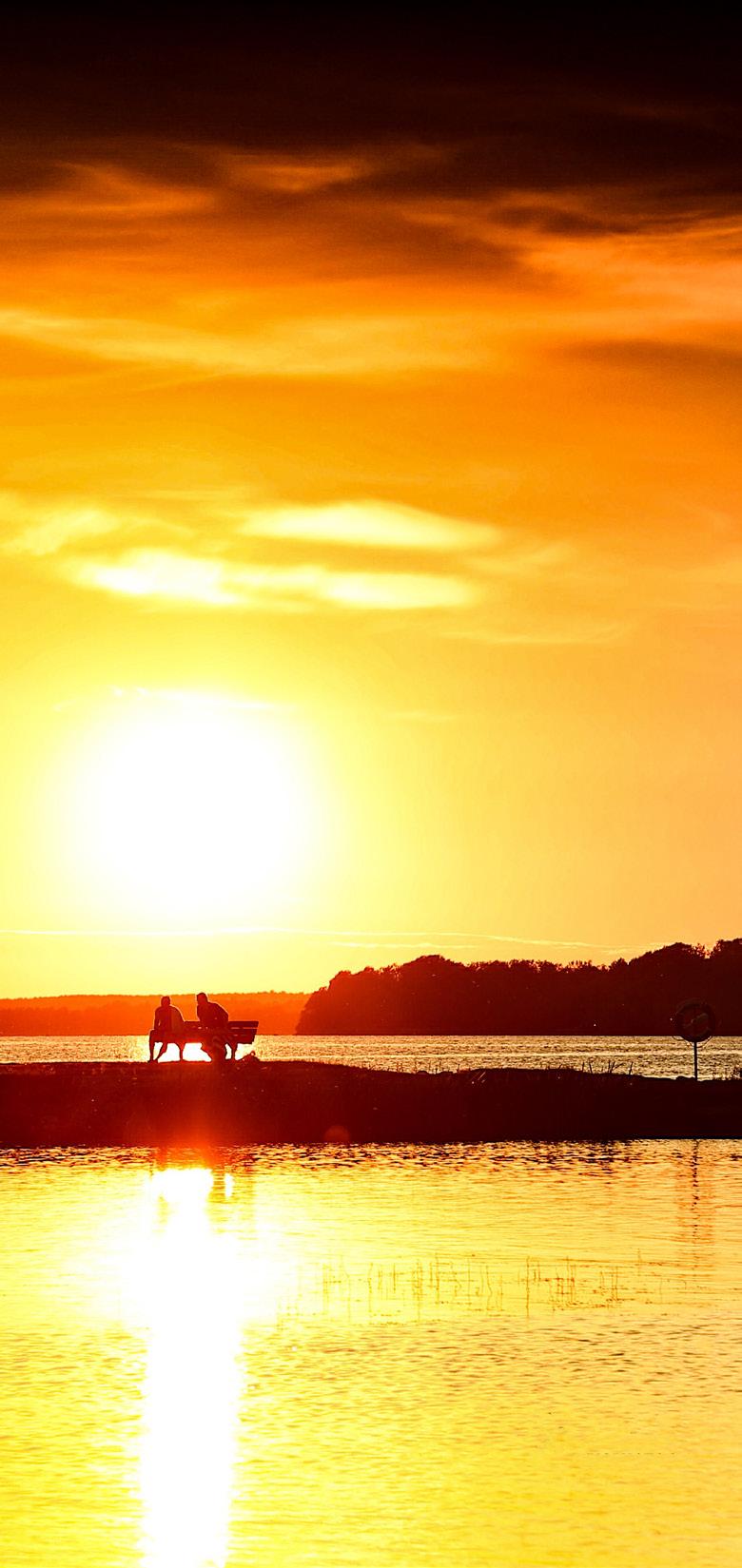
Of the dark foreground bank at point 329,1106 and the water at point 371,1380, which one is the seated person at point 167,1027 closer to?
the dark foreground bank at point 329,1106

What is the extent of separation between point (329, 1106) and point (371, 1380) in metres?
46.2

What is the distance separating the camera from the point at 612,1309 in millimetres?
34500

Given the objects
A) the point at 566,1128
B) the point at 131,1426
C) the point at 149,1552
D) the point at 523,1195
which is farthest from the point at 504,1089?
the point at 149,1552

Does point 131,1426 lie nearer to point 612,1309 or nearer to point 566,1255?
point 612,1309

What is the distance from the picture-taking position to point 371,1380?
93.5 ft

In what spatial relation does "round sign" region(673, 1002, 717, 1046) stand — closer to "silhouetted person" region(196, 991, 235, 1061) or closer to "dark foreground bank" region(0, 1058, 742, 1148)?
"dark foreground bank" region(0, 1058, 742, 1148)

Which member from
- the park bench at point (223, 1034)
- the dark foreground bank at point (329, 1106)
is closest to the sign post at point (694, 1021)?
the dark foreground bank at point (329, 1106)

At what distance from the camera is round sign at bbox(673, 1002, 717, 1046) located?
9544cm

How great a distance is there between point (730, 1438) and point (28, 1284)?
56.2 ft

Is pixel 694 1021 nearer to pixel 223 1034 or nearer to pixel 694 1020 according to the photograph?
pixel 694 1020

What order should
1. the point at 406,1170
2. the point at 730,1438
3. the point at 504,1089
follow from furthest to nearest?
the point at 504,1089 < the point at 406,1170 < the point at 730,1438

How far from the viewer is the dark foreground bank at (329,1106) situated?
69.9 meters

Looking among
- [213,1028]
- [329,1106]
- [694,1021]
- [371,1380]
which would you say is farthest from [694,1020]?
[371,1380]

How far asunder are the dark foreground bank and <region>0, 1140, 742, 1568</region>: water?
16.1 m
